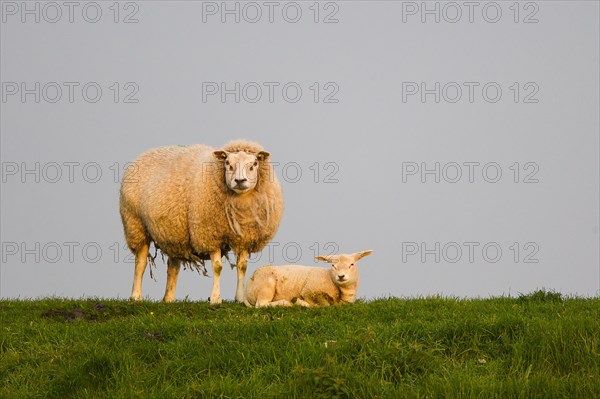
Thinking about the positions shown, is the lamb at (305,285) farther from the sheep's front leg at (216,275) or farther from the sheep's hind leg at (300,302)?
the sheep's front leg at (216,275)

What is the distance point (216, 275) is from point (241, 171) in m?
2.22

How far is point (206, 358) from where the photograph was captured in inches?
419

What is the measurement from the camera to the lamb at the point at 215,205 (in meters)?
18.1

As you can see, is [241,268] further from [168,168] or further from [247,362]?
[247,362]

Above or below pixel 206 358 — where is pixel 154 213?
above

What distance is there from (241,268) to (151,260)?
12.4 feet

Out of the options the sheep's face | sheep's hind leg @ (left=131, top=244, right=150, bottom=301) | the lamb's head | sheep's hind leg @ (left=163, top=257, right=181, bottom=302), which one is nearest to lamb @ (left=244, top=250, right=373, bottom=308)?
the lamb's head

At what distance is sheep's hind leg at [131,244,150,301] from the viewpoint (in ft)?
68.7

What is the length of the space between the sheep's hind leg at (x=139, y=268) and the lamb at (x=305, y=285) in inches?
227

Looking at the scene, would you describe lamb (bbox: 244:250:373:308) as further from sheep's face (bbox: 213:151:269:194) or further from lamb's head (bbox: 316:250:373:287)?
sheep's face (bbox: 213:151:269:194)

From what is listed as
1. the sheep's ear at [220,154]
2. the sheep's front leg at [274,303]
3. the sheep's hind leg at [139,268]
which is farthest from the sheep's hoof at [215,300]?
the sheep's hind leg at [139,268]

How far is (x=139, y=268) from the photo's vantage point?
2102 cm

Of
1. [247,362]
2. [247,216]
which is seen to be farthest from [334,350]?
[247,216]

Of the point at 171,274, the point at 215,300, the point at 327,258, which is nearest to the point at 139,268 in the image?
the point at 171,274
